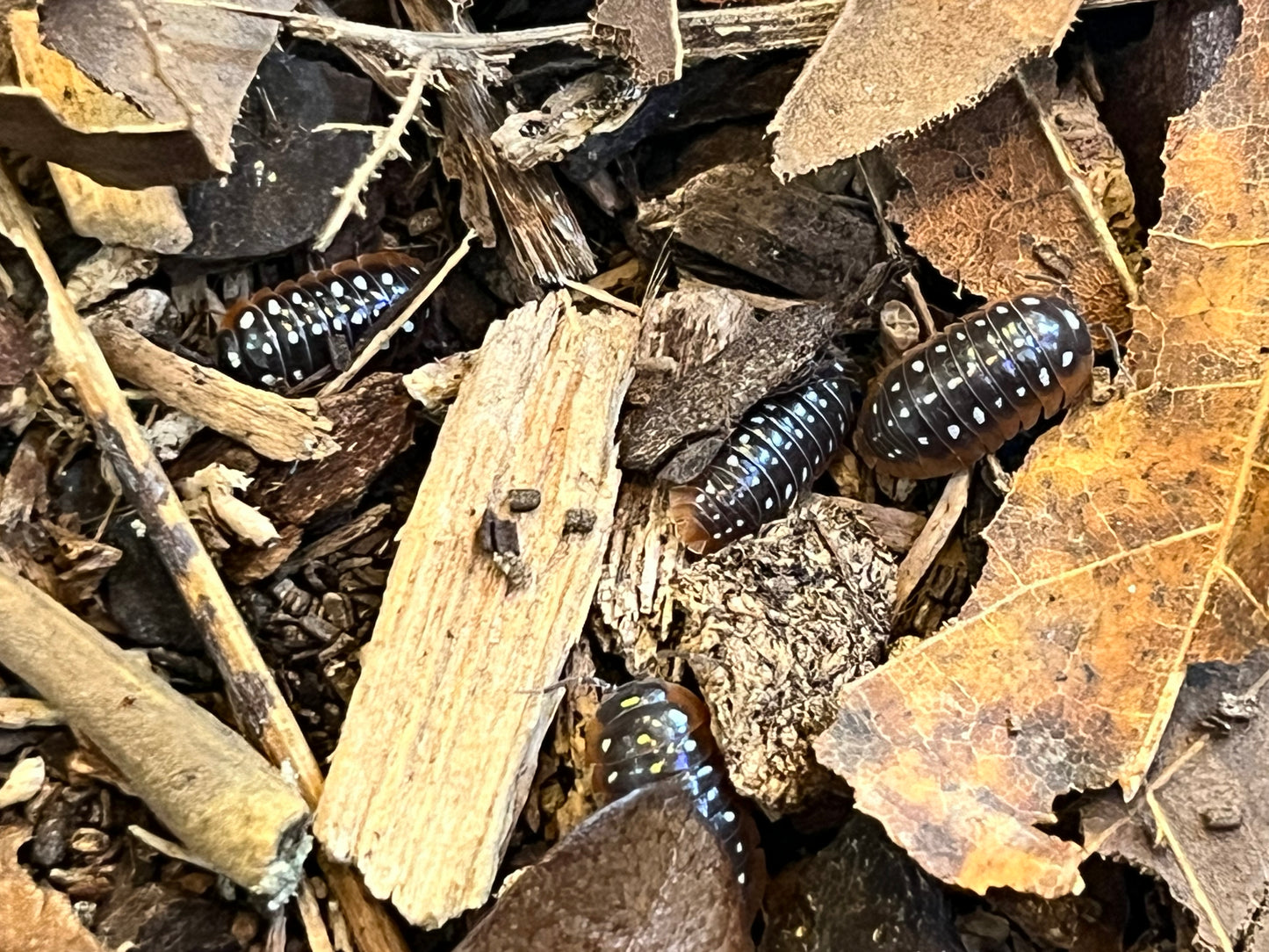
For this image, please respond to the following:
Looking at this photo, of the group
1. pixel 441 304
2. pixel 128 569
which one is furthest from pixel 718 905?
pixel 441 304

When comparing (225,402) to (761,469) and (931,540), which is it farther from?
(931,540)

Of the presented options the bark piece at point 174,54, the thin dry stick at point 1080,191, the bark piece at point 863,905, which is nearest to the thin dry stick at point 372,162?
the bark piece at point 174,54

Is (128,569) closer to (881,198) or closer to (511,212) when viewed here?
(511,212)

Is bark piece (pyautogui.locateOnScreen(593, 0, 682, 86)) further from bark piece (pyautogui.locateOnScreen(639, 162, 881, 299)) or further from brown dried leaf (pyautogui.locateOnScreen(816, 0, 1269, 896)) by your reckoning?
brown dried leaf (pyautogui.locateOnScreen(816, 0, 1269, 896))

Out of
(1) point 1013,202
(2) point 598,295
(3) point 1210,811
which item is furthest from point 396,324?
(3) point 1210,811

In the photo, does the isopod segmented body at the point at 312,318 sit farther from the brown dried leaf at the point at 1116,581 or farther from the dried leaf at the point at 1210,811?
the dried leaf at the point at 1210,811
